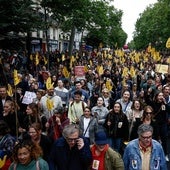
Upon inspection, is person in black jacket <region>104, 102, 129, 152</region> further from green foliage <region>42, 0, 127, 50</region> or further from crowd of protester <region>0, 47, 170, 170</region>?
green foliage <region>42, 0, 127, 50</region>

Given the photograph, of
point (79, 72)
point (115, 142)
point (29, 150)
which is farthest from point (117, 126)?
point (79, 72)

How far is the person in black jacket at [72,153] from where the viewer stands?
5.10 meters

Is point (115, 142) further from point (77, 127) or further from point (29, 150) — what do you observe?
point (29, 150)

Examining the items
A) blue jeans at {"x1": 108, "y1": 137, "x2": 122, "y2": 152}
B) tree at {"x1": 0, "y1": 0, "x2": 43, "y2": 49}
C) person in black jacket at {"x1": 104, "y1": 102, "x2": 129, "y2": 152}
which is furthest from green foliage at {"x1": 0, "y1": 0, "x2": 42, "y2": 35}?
blue jeans at {"x1": 108, "y1": 137, "x2": 122, "y2": 152}

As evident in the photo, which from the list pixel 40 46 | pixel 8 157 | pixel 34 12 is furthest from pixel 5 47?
pixel 40 46

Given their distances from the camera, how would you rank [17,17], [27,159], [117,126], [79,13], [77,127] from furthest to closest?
[79,13]
[17,17]
[117,126]
[77,127]
[27,159]

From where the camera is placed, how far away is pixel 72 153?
516cm

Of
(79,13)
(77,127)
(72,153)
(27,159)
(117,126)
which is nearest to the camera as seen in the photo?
(27,159)

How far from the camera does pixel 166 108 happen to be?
9.47 meters

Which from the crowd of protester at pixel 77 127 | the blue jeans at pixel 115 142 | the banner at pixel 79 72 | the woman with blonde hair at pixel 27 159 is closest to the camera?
the woman with blonde hair at pixel 27 159

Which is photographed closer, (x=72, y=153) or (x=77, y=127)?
(x=72, y=153)

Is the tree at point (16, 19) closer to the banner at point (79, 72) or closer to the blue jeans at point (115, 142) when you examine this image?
the banner at point (79, 72)

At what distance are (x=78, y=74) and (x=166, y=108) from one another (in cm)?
585

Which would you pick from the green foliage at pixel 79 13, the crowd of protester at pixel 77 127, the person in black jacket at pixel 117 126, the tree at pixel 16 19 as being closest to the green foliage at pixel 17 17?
the tree at pixel 16 19
